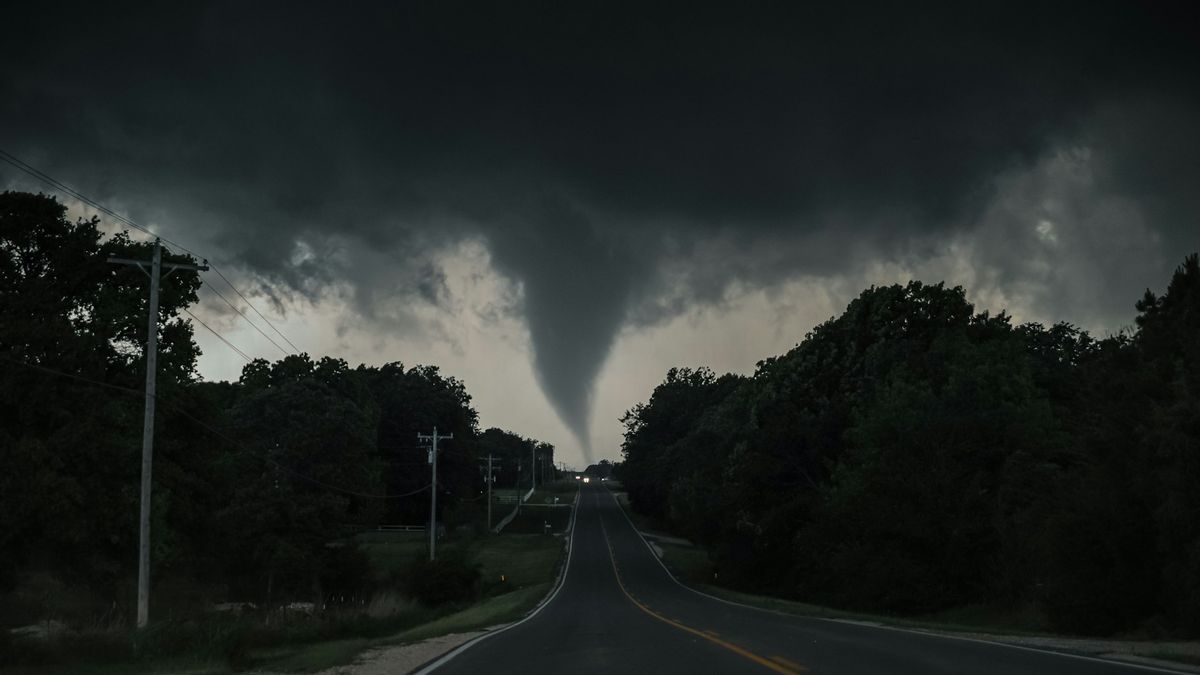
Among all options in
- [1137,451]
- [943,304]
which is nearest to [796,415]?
[943,304]

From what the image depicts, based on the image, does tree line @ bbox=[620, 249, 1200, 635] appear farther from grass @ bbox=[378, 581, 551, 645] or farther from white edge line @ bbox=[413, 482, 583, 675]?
grass @ bbox=[378, 581, 551, 645]

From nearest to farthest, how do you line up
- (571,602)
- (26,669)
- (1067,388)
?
(26,669) → (571,602) → (1067,388)

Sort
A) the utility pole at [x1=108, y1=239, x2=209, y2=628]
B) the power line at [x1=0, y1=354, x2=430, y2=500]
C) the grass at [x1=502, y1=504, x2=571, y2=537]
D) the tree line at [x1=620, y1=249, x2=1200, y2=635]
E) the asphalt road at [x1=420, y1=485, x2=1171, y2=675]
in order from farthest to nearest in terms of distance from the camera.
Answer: the grass at [x1=502, y1=504, x2=571, y2=537], the power line at [x1=0, y1=354, x2=430, y2=500], the tree line at [x1=620, y1=249, x2=1200, y2=635], the utility pole at [x1=108, y1=239, x2=209, y2=628], the asphalt road at [x1=420, y1=485, x2=1171, y2=675]

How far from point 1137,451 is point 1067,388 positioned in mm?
31684

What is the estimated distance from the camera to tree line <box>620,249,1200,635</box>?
2684cm

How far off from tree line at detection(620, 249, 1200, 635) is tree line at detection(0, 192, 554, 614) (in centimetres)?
2441

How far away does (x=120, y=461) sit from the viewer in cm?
3481

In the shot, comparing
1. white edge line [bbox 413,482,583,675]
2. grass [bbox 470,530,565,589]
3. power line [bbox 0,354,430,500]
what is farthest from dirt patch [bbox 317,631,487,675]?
grass [bbox 470,530,565,589]

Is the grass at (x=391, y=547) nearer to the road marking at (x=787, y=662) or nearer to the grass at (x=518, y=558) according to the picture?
the grass at (x=518, y=558)

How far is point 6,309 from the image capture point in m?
34.3

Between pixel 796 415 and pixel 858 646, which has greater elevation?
pixel 796 415

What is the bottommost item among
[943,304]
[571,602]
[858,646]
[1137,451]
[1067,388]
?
[571,602]

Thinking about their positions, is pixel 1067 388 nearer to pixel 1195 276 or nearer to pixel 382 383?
pixel 1195 276

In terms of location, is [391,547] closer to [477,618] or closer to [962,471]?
[477,618]
